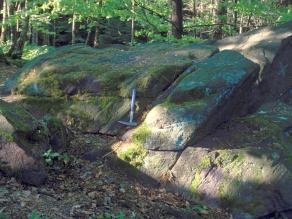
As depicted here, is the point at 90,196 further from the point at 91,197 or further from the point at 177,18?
the point at 177,18

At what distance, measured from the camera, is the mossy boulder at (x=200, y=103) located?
631 cm

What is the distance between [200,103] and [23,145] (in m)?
2.75

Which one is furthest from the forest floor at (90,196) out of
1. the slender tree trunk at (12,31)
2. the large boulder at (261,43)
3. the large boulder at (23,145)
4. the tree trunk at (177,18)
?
the slender tree trunk at (12,31)

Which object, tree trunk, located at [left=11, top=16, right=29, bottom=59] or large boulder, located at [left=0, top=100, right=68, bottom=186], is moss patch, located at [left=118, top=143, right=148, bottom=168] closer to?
large boulder, located at [left=0, top=100, right=68, bottom=186]

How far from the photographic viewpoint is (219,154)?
6.19 meters

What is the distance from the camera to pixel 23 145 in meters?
5.31

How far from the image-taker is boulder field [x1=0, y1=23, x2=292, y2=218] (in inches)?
233

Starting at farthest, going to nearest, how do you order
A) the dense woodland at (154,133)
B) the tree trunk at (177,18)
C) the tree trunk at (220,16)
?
the tree trunk at (220,16) < the tree trunk at (177,18) < the dense woodland at (154,133)

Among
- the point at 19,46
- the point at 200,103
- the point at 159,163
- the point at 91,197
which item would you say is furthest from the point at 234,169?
the point at 19,46

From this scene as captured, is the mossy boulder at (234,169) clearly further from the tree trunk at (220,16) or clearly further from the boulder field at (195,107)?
the tree trunk at (220,16)

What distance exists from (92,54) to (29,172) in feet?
14.6

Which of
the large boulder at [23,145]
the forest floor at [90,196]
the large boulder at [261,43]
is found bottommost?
the forest floor at [90,196]

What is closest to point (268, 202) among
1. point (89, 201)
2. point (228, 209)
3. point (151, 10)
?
point (228, 209)

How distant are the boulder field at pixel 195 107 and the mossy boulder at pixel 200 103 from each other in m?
0.02
